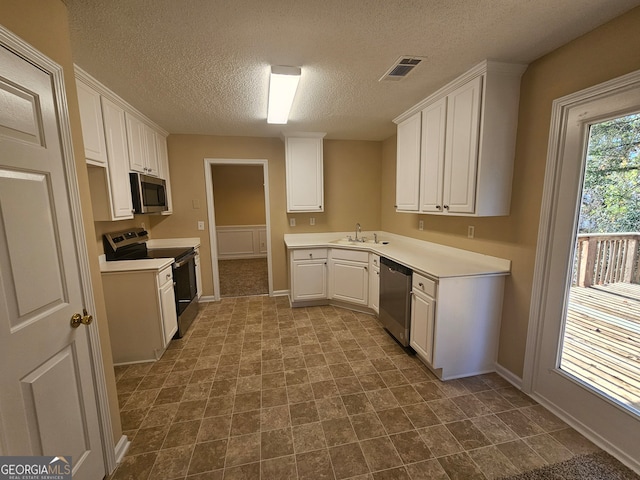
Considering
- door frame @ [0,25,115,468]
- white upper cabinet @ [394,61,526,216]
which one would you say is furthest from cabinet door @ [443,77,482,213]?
door frame @ [0,25,115,468]

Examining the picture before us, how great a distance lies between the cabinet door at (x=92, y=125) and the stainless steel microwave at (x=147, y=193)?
45cm

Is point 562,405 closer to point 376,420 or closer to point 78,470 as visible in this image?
point 376,420

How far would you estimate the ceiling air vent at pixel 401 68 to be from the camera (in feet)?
6.05

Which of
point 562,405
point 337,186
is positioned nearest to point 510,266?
point 562,405

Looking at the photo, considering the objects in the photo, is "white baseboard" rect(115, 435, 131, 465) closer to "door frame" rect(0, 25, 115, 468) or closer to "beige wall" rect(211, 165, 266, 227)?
"door frame" rect(0, 25, 115, 468)

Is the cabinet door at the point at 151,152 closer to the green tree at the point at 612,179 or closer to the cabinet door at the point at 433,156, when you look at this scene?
the cabinet door at the point at 433,156

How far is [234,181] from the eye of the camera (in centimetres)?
679

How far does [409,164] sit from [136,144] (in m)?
2.93

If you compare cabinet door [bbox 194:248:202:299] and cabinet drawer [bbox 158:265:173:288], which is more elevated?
cabinet drawer [bbox 158:265:173:288]

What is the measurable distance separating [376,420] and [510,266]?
5.09 feet

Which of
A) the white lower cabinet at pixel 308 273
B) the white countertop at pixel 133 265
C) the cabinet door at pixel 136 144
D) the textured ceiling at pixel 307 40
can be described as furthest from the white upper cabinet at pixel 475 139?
the cabinet door at pixel 136 144

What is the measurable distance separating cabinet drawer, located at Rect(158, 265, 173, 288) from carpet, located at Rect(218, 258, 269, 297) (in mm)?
1606

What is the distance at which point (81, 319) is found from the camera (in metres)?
1.24

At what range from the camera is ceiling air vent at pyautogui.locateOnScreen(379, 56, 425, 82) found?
6.05 feet
